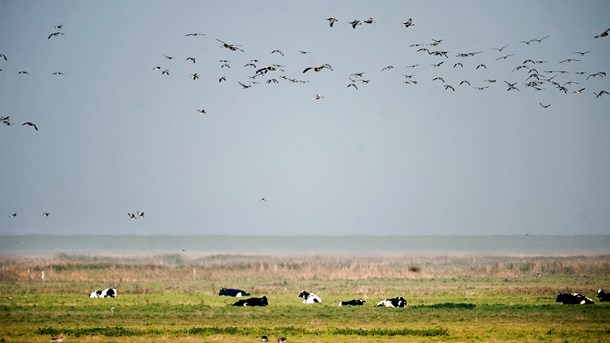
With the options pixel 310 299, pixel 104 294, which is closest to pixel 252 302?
pixel 310 299

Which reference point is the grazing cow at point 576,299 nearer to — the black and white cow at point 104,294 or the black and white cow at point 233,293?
the black and white cow at point 233,293

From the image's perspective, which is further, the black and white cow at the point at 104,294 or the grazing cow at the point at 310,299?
the black and white cow at the point at 104,294

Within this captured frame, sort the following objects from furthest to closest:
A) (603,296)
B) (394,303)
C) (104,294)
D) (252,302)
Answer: (104,294) → (603,296) → (252,302) → (394,303)

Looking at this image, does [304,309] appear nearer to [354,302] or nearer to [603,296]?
[354,302]

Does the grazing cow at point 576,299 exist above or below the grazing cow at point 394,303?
above

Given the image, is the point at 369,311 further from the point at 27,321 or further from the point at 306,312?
the point at 27,321

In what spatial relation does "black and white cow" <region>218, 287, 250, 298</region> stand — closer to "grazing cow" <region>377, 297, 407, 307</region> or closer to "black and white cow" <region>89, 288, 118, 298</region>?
"black and white cow" <region>89, 288, 118, 298</region>

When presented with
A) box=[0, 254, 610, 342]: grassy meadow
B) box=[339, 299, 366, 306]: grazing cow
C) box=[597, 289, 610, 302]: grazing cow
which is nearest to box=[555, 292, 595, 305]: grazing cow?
box=[0, 254, 610, 342]: grassy meadow

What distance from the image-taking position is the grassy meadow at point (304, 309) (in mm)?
36500

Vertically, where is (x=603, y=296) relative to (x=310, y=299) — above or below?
above

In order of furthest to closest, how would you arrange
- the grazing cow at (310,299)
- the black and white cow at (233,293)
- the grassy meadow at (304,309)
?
the black and white cow at (233,293) → the grazing cow at (310,299) → the grassy meadow at (304,309)

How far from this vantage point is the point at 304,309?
4631 centimetres

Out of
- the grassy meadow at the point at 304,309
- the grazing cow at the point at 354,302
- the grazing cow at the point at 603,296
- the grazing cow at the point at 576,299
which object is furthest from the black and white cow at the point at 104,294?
the grazing cow at the point at 603,296

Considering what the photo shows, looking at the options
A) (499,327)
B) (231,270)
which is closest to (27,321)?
(499,327)
